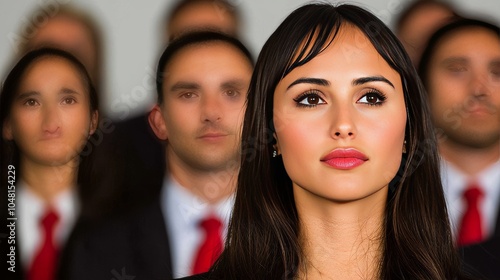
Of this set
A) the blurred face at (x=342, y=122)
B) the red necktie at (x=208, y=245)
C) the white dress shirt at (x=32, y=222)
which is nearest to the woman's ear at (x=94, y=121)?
the white dress shirt at (x=32, y=222)

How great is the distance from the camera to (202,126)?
3943 millimetres

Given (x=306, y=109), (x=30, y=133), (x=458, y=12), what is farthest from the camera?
(x=458, y=12)

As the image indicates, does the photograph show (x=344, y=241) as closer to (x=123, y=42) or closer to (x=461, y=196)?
(x=461, y=196)

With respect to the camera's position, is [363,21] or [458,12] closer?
[363,21]

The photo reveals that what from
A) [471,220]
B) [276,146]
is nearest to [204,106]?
[276,146]

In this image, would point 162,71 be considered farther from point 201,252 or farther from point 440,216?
point 440,216

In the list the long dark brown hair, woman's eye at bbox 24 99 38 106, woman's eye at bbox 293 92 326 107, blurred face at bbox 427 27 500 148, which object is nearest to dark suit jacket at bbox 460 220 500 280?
blurred face at bbox 427 27 500 148

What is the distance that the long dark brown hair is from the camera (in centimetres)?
286

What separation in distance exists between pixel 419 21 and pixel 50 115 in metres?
1.65

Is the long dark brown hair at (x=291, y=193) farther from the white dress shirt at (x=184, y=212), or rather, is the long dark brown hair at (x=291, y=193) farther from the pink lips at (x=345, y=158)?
the white dress shirt at (x=184, y=212)

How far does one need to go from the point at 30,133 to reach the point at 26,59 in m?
0.31

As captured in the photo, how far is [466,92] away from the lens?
160 inches

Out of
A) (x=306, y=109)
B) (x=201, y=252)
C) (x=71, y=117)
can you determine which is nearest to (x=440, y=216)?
(x=306, y=109)

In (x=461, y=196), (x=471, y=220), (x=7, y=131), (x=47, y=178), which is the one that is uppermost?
(x=7, y=131)
